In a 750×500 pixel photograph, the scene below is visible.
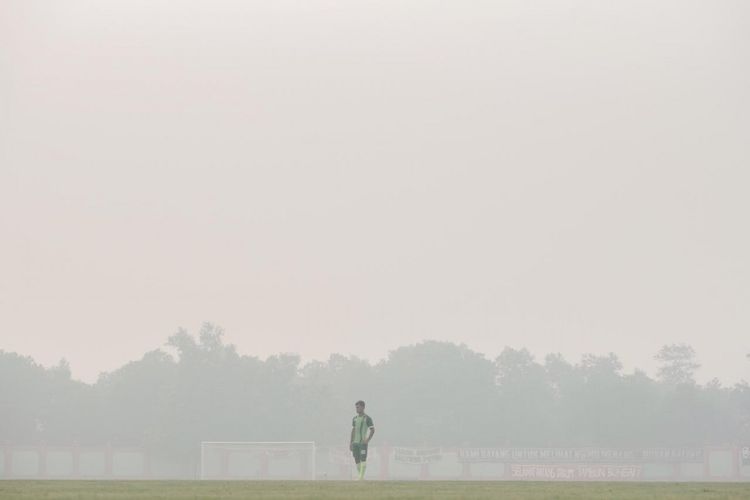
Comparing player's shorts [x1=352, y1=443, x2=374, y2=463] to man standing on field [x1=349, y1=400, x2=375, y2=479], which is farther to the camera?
player's shorts [x1=352, y1=443, x2=374, y2=463]

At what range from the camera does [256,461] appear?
104000 millimetres

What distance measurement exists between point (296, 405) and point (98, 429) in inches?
1138

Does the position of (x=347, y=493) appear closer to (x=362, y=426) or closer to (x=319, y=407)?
(x=362, y=426)

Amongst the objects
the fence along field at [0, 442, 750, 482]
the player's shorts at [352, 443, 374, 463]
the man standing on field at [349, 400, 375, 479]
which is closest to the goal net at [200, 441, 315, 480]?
the fence along field at [0, 442, 750, 482]

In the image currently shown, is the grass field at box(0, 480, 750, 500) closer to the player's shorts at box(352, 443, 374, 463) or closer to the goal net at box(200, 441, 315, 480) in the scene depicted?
the player's shorts at box(352, 443, 374, 463)

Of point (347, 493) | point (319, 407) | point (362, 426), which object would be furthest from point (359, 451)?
point (319, 407)

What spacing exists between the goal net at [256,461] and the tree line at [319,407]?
126 feet

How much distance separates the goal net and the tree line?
38438mm

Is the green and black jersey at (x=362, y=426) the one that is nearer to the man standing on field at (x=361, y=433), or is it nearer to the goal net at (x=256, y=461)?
the man standing on field at (x=361, y=433)

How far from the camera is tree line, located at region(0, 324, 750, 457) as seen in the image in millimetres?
149500

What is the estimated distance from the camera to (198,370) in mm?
153125

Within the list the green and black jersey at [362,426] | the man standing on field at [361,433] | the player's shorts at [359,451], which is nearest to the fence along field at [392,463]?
the player's shorts at [359,451]

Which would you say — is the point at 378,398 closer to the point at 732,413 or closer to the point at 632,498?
the point at 732,413

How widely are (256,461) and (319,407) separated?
48601 millimetres
